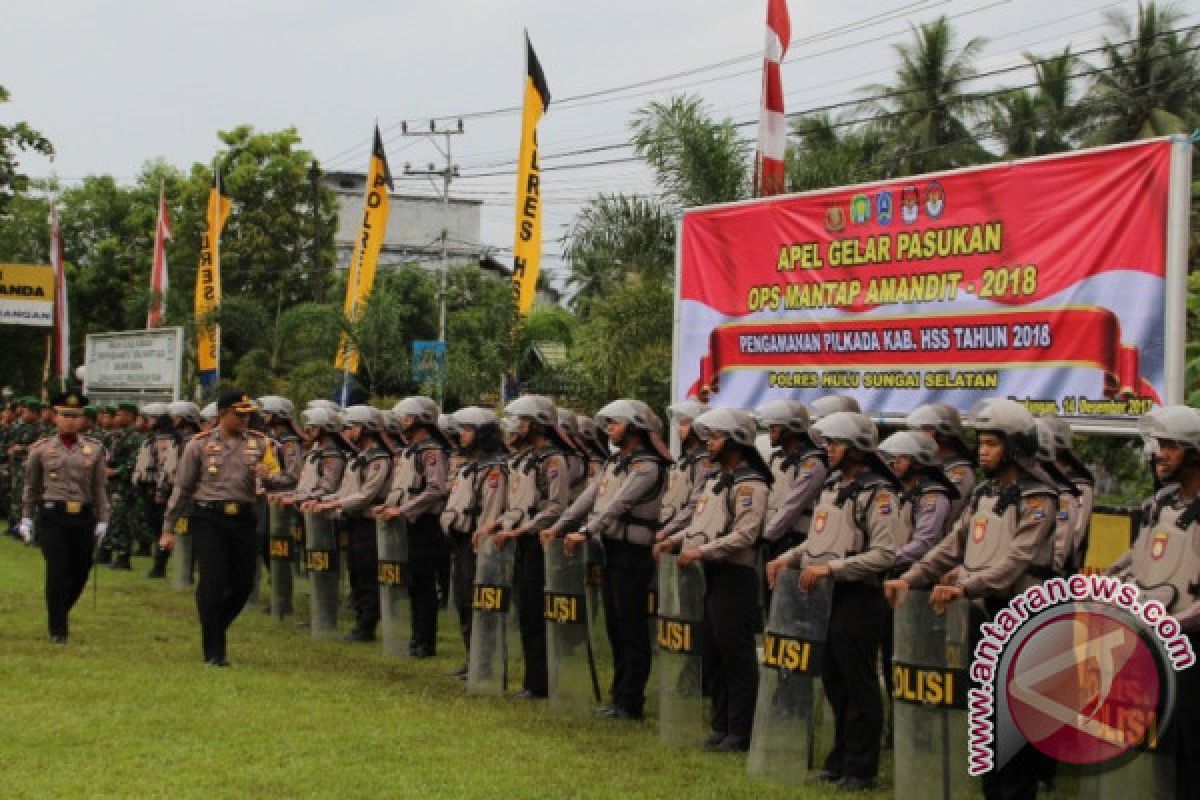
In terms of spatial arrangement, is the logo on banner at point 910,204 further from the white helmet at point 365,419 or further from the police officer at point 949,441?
the white helmet at point 365,419

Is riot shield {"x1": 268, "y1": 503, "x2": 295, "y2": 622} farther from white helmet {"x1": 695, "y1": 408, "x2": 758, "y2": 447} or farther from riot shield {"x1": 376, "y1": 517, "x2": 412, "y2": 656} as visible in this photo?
white helmet {"x1": 695, "y1": 408, "x2": 758, "y2": 447}

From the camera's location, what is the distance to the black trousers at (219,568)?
1338 centimetres

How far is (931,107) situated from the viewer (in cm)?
4138

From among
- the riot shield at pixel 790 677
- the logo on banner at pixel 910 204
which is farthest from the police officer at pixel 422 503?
the riot shield at pixel 790 677

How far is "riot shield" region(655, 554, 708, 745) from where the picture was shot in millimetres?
10469

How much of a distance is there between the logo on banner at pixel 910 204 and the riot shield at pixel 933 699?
188 inches

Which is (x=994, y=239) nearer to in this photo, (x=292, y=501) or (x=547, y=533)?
(x=547, y=533)

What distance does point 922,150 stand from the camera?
41.6 m

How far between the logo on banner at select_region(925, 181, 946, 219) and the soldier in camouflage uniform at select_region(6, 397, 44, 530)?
61.1 feet

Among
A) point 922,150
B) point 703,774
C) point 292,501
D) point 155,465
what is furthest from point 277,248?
point 703,774

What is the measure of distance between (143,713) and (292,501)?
5666 millimetres

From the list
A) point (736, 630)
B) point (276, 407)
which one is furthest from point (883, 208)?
point (276, 407)

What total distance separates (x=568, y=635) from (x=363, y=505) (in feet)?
14.6

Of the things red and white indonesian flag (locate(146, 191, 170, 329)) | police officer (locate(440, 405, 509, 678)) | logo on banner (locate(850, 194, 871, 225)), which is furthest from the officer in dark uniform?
red and white indonesian flag (locate(146, 191, 170, 329))
